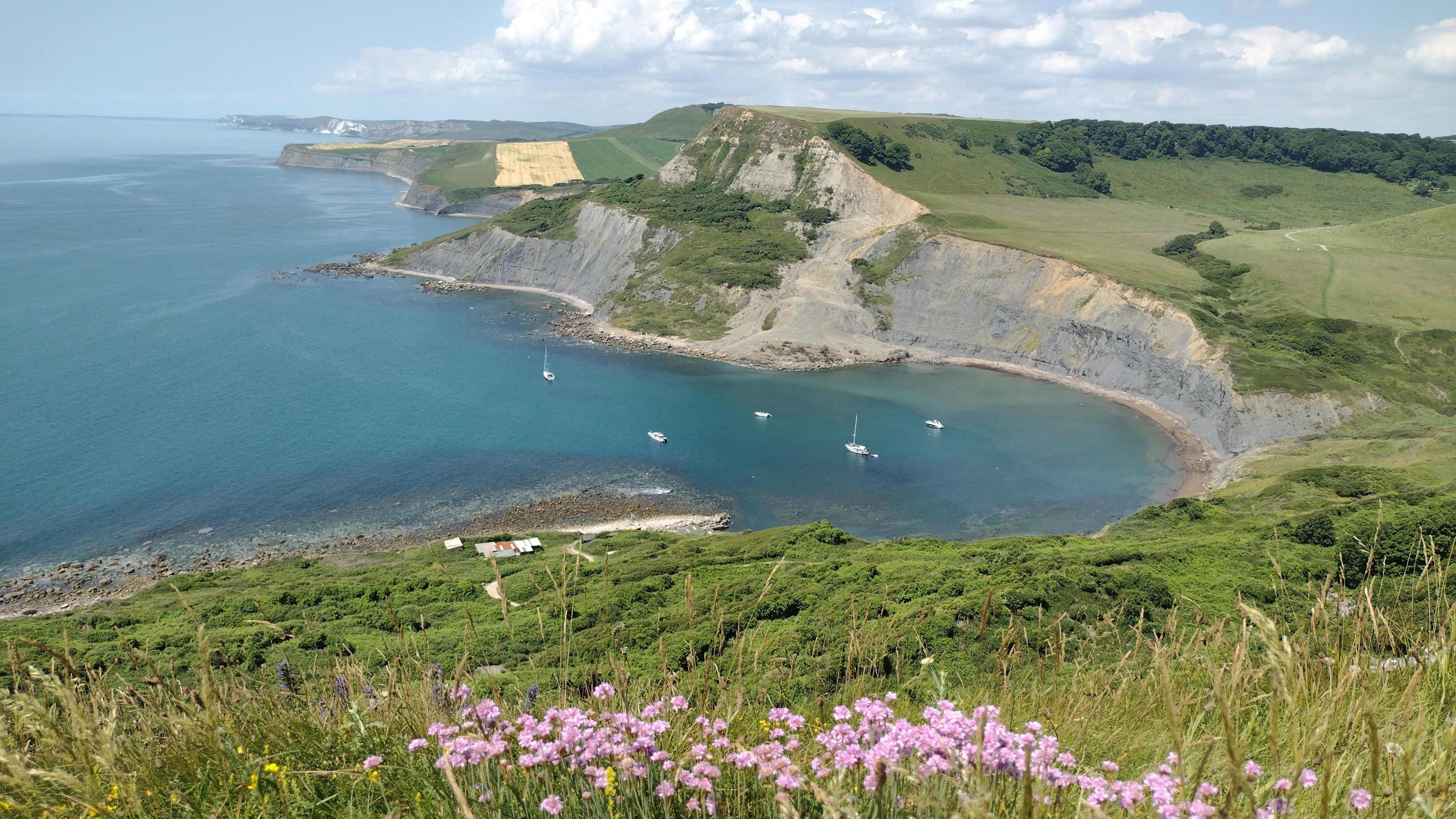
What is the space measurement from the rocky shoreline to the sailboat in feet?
48.4

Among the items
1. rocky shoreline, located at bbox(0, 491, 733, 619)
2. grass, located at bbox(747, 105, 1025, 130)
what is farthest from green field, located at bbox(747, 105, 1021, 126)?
rocky shoreline, located at bbox(0, 491, 733, 619)

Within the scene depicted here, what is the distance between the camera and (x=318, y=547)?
1812 inches

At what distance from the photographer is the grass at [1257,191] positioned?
134625 millimetres

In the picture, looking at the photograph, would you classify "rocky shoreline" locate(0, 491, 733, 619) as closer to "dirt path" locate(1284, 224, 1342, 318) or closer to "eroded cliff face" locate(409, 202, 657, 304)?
"eroded cliff face" locate(409, 202, 657, 304)

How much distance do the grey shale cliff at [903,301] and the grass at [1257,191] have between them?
62.9 metres

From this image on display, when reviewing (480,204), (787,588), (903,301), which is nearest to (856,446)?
(787,588)

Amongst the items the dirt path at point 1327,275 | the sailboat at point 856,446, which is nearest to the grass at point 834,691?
the sailboat at point 856,446

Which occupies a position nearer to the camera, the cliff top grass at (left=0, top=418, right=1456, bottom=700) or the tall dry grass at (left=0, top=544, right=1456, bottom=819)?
the tall dry grass at (left=0, top=544, right=1456, bottom=819)

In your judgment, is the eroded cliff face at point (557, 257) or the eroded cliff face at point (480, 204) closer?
the eroded cliff face at point (557, 257)

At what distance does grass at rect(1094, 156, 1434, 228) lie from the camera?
442 feet

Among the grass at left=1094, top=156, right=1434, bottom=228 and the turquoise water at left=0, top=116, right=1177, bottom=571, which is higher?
the grass at left=1094, top=156, right=1434, bottom=228

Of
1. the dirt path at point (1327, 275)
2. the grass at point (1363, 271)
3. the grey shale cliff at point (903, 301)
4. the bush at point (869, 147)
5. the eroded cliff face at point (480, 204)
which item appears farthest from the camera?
the eroded cliff face at point (480, 204)

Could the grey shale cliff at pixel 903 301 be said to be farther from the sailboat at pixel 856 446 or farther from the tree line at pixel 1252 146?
the tree line at pixel 1252 146

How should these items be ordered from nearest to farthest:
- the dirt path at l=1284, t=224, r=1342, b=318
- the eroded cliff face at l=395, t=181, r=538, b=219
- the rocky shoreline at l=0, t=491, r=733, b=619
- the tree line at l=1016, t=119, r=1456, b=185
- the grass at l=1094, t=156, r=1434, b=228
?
the rocky shoreline at l=0, t=491, r=733, b=619, the dirt path at l=1284, t=224, r=1342, b=318, the grass at l=1094, t=156, r=1434, b=228, the tree line at l=1016, t=119, r=1456, b=185, the eroded cliff face at l=395, t=181, r=538, b=219
